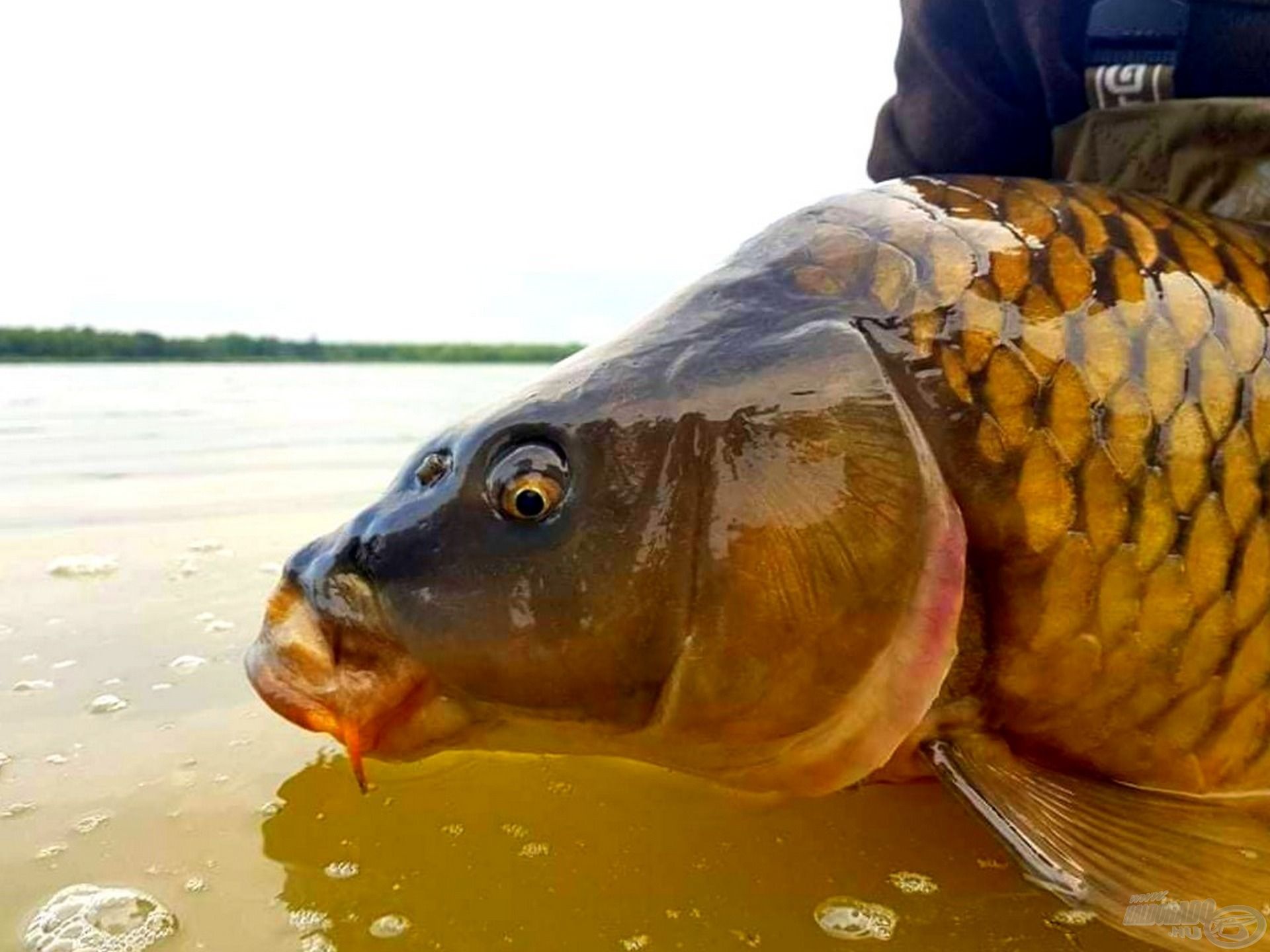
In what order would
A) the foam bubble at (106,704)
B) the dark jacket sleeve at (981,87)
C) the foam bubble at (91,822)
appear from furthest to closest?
the dark jacket sleeve at (981,87)
the foam bubble at (106,704)
the foam bubble at (91,822)

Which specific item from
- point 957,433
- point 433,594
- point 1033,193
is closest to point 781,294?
point 957,433

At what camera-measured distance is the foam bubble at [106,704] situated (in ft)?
6.72

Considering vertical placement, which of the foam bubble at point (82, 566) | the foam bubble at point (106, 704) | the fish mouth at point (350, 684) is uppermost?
the fish mouth at point (350, 684)

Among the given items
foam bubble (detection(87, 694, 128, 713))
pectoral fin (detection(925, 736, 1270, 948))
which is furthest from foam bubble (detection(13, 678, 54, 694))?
pectoral fin (detection(925, 736, 1270, 948))

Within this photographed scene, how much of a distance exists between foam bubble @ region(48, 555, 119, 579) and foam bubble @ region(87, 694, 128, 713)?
119cm

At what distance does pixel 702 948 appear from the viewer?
1331 millimetres

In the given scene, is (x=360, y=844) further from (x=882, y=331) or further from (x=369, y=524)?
(x=882, y=331)

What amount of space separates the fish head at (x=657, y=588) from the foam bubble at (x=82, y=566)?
6.89ft

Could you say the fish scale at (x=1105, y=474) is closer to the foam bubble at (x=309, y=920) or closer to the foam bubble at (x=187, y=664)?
the foam bubble at (x=309, y=920)

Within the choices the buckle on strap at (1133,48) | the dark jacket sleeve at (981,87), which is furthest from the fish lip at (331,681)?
the dark jacket sleeve at (981,87)

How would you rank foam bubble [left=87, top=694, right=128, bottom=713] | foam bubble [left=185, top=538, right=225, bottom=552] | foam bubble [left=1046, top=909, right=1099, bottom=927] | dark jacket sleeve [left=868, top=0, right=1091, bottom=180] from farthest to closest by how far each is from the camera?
foam bubble [left=185, top=538, right=225, bottom=552], dark jacket sleeve [left=868, top=0, right=1091, bottom=180], foam bubble [left=87, top=694, right=128, bottom=713], foam bubble [left=1046, top=909, right=1099, bottom=927]

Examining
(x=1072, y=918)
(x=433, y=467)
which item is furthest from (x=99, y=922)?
(x=1072, y=918)

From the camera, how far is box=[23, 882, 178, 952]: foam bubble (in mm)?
1288

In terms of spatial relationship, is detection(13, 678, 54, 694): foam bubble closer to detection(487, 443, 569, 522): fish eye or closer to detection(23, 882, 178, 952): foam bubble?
detection(23, 882, 178, 952): foam bubble
